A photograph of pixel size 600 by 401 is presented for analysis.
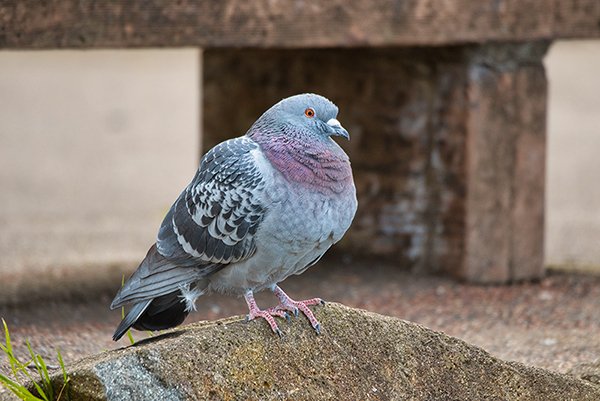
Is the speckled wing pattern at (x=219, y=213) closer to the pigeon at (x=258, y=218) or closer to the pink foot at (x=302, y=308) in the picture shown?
the pigeon at (x=258, y=218)

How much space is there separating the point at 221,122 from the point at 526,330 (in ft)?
8.45

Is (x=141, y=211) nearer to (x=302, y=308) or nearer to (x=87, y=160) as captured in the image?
(x=87, y=160)

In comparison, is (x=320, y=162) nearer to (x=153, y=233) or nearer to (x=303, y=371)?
(x=303, y=371)

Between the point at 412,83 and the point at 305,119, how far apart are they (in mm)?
2402

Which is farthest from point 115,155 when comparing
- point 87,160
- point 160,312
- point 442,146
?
point 160,312

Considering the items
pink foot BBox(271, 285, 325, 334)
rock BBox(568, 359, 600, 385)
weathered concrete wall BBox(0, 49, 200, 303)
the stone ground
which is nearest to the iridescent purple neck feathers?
pink foot BBox(271, 285, 325, 334)

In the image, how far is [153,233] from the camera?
748 cm

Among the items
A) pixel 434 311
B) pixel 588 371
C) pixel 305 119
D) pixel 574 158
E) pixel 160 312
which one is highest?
pixel 305 119

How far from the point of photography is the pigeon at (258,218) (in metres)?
3.31

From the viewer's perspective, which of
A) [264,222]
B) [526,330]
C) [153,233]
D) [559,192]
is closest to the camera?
[264,222]

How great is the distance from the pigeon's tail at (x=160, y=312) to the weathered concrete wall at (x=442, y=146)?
219 centimetres

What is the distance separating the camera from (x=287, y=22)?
4.76 metres

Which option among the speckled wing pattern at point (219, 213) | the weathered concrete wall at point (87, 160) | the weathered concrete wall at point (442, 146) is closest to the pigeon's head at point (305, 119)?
the speckled wing pattern at point (219, 213)

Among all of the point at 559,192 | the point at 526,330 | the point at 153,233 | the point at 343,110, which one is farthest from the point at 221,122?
the point at 559,192
